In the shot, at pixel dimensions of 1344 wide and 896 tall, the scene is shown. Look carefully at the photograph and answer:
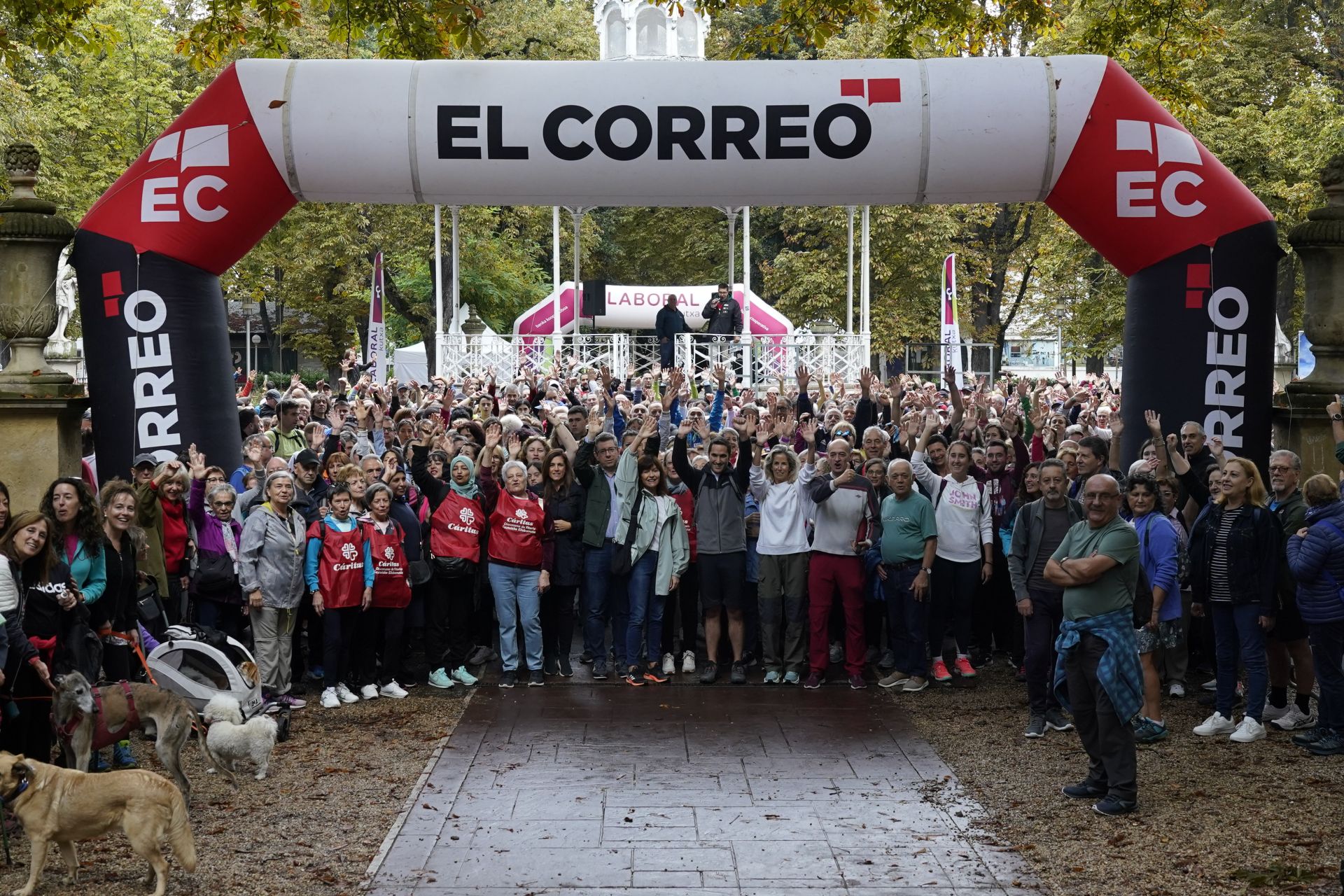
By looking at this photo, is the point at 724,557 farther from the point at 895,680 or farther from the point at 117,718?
the point at 117,718

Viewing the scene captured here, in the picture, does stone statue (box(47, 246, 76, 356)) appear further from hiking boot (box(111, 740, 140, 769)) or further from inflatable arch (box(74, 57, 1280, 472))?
hiking boot (box(111, 740, 140, 769))

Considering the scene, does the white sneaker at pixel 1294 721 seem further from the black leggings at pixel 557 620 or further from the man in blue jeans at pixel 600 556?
the black leggings at pixel 557 620

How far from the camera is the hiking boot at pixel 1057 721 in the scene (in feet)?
29.9

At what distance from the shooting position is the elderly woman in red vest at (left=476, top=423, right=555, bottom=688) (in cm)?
1053

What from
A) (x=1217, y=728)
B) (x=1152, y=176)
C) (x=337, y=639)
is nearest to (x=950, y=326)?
(x=1152, y=176)

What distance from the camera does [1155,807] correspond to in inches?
291

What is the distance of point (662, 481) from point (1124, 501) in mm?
3371

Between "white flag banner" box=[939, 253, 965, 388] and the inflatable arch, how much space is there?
717cm

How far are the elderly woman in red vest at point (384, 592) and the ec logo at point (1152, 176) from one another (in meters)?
5.57

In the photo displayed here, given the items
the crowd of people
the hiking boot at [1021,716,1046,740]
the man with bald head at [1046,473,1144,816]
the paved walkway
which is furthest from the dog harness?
the hiking boot at [1021,716,1046,740]

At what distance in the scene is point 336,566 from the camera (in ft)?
32.2

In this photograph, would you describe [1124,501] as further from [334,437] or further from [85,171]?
[85,171]

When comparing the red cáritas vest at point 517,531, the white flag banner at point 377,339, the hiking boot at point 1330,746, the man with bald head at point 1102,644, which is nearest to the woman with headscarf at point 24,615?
the red cáritas vest at point 517,531

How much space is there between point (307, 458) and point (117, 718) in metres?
3.37
